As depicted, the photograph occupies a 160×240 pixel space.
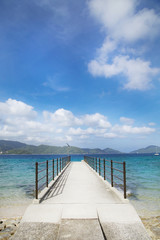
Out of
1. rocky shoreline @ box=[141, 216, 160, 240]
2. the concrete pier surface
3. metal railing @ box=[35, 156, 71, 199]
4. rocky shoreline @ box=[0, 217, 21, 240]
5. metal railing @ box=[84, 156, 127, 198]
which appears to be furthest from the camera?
metal railing @ box=[84, 156, 127, 198]

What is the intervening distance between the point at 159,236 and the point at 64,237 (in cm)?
262

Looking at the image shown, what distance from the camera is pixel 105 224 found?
3664 mm

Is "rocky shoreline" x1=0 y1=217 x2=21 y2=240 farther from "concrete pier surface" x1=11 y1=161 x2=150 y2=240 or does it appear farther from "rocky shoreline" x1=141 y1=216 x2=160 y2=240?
"rocky shoreline" x1=141 y1=216 x2=160 y2=240

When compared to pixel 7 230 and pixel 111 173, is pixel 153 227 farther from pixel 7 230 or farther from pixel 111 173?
pixel 7 230

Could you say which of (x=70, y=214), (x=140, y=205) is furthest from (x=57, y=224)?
(x=140, y=205)

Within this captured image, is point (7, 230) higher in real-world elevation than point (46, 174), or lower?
lower

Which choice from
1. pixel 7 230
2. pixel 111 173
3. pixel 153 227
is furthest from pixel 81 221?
pixel 111 173

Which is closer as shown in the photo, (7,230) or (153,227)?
(7,230)

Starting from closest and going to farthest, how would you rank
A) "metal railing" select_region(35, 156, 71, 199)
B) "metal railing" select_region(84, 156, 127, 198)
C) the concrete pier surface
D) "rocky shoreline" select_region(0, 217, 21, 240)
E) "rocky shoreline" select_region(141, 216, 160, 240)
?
the concrete pier surface
"rocky shoreline" select_region(0, 217, 21, 240)
"rocky shoreline" select_region(141, 216, 160, 240)
"metal railing" select_region(35, 156, 71, 199)
"metal railing" select_region(84, 156, 127, 198)

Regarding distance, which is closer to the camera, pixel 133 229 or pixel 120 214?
pixel 133 229

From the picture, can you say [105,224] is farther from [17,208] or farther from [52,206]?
[17,208]

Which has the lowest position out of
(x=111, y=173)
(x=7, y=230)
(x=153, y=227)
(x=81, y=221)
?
(x=153, y=227)

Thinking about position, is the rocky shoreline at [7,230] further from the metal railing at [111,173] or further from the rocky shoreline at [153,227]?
the rocky shoreline at [153,227]

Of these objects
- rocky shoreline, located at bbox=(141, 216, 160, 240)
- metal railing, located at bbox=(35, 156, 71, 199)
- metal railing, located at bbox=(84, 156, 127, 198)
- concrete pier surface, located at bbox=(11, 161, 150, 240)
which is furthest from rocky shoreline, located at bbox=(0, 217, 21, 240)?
rocky shoreline, located at bbox=(141, 216, 160, 240)
